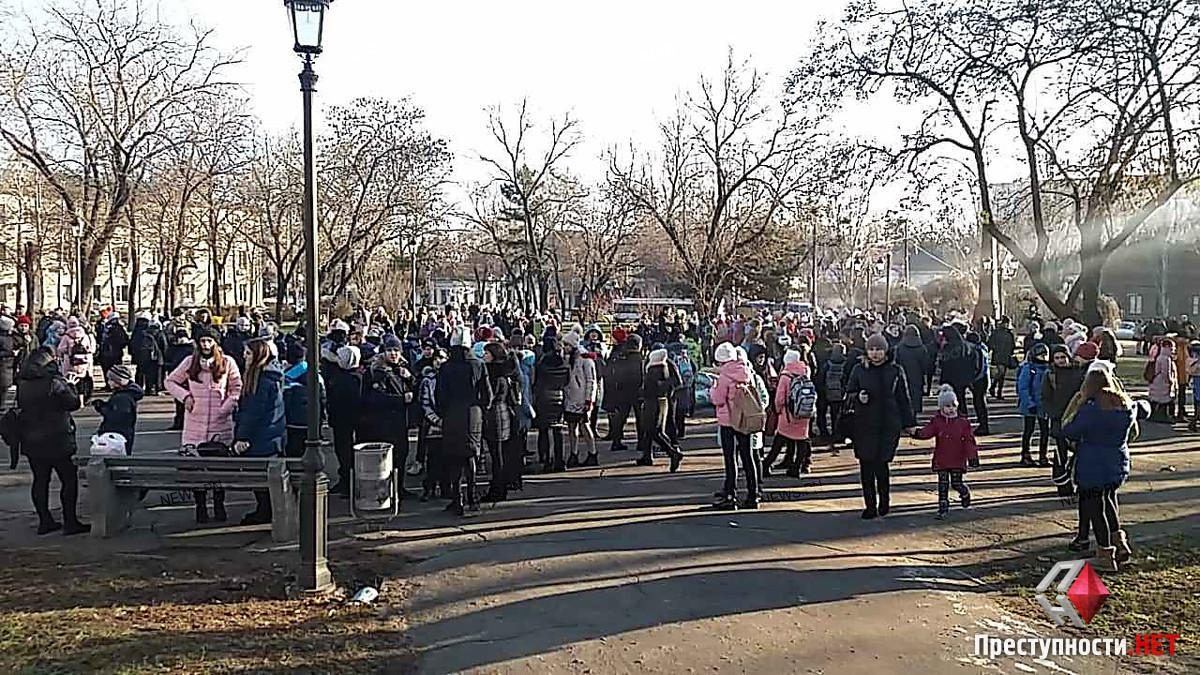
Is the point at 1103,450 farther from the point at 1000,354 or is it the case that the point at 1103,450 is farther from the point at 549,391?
the point at 1000,354

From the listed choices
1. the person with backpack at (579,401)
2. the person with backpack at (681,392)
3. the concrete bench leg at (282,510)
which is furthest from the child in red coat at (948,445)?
the concrete bench leg at (282,510)

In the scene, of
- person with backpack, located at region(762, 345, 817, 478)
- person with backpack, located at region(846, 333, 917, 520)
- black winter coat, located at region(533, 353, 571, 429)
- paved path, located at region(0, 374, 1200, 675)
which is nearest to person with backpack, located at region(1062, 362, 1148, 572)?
paved path, located at region(0, 374, 1200, 675)

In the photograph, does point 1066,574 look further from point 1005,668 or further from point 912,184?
point 912,184

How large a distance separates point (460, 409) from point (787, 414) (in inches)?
155

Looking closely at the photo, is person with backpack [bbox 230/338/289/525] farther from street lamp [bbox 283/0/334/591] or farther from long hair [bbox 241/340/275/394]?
street lamp [bbox 283/0/334/591]

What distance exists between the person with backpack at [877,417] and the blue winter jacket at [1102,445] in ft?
6.11

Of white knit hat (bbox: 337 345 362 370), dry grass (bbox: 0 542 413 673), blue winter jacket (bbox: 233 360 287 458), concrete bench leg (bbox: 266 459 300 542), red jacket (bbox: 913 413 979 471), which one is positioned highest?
white knit hat (bbox: 337 345 362 370)

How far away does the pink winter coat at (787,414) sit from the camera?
11.7 m

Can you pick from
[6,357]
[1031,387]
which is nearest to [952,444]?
[1031,387]

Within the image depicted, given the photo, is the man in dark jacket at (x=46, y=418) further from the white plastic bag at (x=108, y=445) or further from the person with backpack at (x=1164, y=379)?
the person with backpack at (x=1164, y=379)

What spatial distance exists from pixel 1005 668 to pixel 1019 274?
5794 cm

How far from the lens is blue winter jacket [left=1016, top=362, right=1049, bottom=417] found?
12320mm

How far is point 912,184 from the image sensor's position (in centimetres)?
2511

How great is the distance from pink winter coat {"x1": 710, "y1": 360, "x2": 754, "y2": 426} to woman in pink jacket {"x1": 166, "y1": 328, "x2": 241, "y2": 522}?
457 cm
